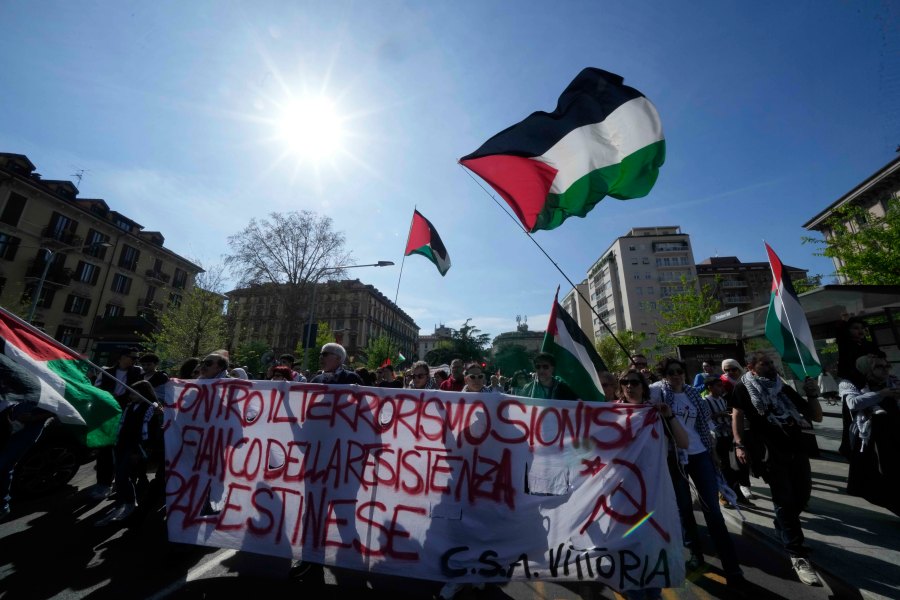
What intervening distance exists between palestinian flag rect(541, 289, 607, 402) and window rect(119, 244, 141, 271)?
4430 cm

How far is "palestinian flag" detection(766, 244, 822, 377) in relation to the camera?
370 centimetres

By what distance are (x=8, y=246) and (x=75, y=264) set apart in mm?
4428

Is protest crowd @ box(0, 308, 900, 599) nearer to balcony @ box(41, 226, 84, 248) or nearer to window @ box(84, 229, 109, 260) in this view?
balcony @ box(41, 226, 84, 248)

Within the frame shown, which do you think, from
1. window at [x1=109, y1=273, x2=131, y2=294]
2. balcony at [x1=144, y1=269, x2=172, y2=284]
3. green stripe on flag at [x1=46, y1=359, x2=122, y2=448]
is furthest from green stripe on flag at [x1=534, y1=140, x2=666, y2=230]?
balcony at [x1=144, y1=269, x2=172, y2=284]

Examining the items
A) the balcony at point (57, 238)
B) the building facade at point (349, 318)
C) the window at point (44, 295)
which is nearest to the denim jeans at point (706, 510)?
the window at point (44, 295)

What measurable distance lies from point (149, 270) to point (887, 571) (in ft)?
157

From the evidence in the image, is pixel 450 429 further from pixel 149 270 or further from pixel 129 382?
pixel 149 270

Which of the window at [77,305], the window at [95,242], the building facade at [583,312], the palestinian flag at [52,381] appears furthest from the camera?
the building facade at [583,312]

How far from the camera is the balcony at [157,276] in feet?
118

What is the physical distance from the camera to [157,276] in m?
36.7

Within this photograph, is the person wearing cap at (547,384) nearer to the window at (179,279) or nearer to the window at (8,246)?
the window at (8,246)

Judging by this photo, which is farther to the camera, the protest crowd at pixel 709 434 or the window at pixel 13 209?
the window at pixel 13 209

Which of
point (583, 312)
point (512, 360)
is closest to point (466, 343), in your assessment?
point (512, 360)

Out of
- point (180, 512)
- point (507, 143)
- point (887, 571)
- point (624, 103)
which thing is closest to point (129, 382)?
point (180, 512)
